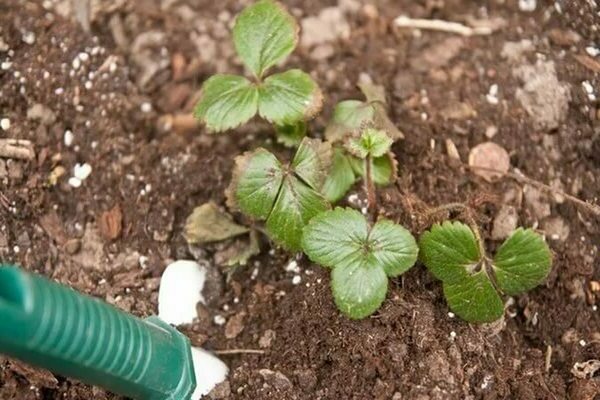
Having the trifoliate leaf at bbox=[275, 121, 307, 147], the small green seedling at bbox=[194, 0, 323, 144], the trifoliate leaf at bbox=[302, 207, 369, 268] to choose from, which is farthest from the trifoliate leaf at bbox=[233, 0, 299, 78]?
the trifoliate leaf at bbox=[302, 207, 369, 268]

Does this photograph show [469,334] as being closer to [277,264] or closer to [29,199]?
[277,264]

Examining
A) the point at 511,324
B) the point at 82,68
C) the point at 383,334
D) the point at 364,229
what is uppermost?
the point at 82,68

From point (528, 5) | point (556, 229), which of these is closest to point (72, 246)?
point (556, 229)

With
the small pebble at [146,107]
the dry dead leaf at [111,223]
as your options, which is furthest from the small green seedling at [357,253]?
the small pebble at [146,107]

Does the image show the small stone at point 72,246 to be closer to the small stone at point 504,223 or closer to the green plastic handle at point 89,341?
the green plastic handle at point 89,341

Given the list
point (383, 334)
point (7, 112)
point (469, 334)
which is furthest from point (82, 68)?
point (469, 334)

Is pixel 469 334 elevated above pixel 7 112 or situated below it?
below

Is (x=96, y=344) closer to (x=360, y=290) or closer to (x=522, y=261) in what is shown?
(x=360, y=290)
